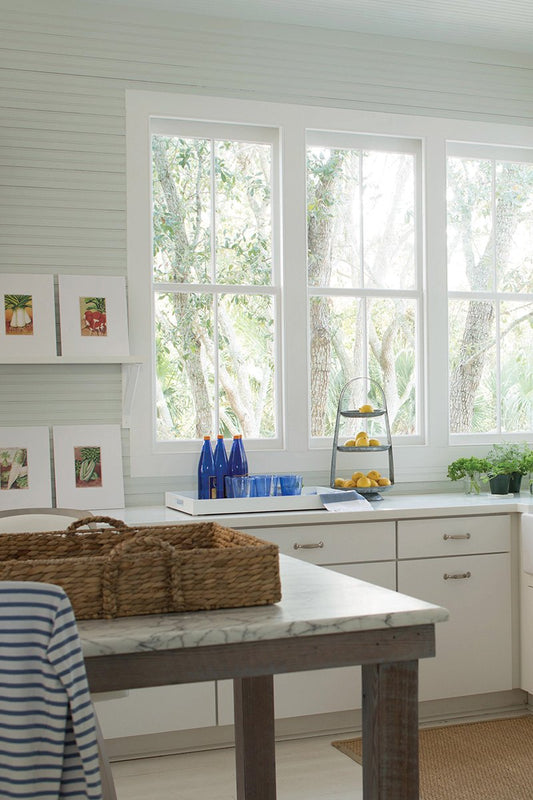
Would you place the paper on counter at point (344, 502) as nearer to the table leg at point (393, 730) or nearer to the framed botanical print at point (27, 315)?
the framed botanical print at point (27, 315)

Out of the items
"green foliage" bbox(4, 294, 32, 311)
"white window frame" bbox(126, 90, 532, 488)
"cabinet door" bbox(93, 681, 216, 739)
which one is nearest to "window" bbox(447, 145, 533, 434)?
"white window frame" bbox(126, 90, 532, 488)

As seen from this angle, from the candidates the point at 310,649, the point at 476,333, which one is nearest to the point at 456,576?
the point at 476,333

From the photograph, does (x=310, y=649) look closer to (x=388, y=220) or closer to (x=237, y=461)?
(x=237, y=461)

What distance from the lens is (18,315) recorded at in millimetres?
3699

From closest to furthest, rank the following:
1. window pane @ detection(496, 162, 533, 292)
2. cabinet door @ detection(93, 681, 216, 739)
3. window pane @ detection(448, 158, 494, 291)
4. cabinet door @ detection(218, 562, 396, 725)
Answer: cabinet door @ detection(93, 681, 216, 739), cabinet door @ detection(218, 562, 396, 725), window pane @ detection(448, 158, 494, 291), window pane @ detection(496, 162, 533, 292)

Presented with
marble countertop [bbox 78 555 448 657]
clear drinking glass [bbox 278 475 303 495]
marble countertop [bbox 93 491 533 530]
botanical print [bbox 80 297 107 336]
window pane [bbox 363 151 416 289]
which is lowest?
marble countertop [bbox 93 491 533 530]

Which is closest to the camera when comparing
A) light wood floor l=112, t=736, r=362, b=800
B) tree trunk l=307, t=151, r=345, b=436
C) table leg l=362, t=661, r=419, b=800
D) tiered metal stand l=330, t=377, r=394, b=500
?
table leg l=362, t=661, r=419, b=800

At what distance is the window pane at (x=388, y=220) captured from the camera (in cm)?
438

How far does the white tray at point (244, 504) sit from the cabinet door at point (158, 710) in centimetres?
64

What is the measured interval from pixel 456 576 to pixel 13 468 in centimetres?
186

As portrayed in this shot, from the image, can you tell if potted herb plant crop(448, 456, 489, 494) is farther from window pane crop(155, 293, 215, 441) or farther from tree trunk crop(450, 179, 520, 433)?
window pane crop(155, 293, 215, 441)

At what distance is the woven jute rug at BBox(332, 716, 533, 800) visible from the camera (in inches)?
121

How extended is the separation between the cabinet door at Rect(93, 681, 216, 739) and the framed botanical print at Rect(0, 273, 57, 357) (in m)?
→ 1.40

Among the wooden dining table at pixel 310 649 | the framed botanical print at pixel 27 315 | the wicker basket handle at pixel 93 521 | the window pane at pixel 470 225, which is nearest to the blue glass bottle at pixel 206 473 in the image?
the framed botanical print at pixel 27 315
